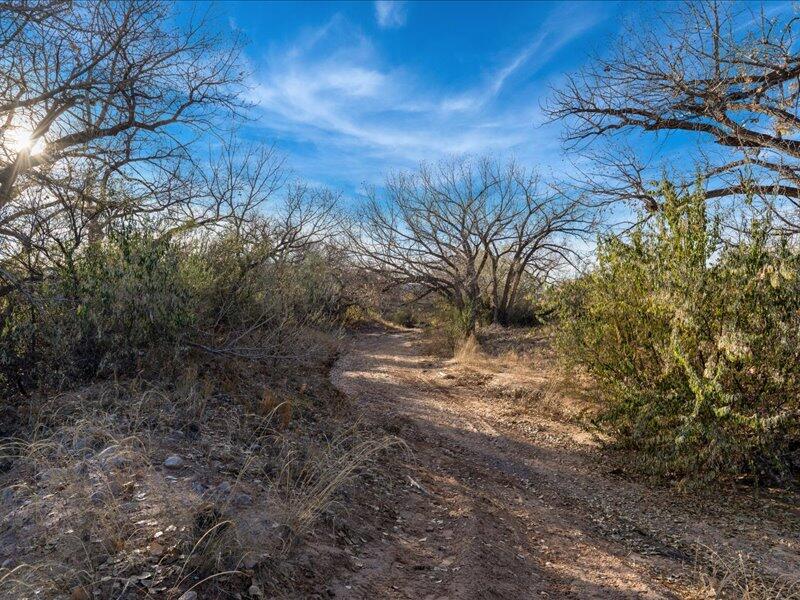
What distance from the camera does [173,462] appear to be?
3850 millimetres

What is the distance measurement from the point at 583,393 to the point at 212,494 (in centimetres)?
613

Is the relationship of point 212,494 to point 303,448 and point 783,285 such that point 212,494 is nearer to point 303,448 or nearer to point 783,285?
point 303,448

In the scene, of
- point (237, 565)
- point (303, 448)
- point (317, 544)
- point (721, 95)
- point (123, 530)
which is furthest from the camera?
point (721, 95)

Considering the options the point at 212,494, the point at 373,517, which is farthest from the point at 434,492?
the point at 212,494

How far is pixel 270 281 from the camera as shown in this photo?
854 centimetres

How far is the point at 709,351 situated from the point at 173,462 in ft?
17.6

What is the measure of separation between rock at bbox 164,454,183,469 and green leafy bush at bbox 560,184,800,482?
4699 mm

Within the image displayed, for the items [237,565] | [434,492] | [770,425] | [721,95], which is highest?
[721,95]

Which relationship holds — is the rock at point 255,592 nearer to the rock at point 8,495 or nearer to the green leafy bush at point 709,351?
the rock at point 8,495

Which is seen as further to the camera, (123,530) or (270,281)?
(270,281)

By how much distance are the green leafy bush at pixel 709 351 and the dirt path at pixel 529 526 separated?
1.82 ft

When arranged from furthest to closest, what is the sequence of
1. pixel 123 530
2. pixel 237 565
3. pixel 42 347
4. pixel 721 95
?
pixel 721 95 → pixel 42 347 → pixel 123 530 → pixel 237 565

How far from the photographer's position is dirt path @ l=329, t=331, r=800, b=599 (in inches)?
134

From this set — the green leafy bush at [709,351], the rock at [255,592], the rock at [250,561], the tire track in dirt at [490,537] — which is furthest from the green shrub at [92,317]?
the green leafy bush at [709,351]
